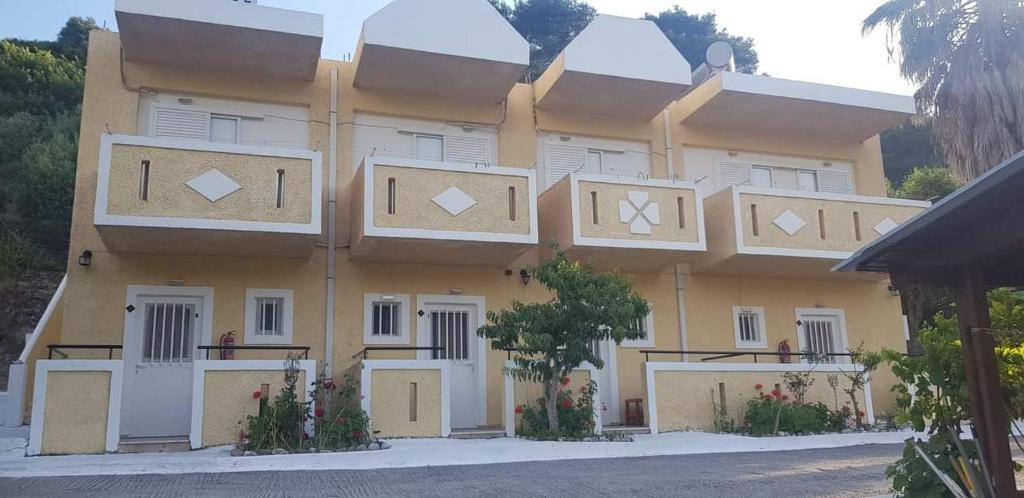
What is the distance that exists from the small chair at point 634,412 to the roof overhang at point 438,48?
6350mm

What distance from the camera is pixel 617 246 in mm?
14836

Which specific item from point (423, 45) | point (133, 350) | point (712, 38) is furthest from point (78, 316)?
point (712, 38)

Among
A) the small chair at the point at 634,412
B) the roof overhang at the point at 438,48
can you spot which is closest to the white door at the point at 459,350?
the small chair at the point at 634,412

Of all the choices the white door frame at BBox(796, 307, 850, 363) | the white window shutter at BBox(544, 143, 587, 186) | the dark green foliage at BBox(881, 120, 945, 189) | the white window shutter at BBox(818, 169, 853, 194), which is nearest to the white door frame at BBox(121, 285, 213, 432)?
the white window shutter at BBox(544, 143, 587, 186)

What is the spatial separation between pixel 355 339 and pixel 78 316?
4.34 m

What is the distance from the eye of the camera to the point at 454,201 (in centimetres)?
1398

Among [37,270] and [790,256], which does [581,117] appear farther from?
[37,270]

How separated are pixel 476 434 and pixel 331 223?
4545 mm

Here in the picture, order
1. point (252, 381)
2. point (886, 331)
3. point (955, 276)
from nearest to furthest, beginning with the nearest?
point (955, 276)
point (252, 381)
point (886, 331)

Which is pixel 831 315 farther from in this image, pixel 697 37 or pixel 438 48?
pixel 697 37

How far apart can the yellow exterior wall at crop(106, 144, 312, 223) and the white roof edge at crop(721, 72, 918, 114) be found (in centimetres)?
848

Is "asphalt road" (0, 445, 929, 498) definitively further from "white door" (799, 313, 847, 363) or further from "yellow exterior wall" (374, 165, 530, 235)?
"white door" (799, 313, 847, 363)

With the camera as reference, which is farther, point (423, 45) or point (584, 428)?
point (423, 45)

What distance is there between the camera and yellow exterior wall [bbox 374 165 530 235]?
13609 millimetres
